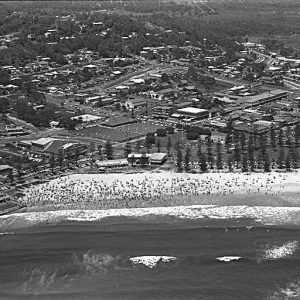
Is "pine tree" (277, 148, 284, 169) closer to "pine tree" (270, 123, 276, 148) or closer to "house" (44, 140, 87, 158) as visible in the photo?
"pine tree" (270, 123, 276, 148)

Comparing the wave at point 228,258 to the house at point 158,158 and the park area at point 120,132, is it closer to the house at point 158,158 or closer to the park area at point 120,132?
the house at point 158,158

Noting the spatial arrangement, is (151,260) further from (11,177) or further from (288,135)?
(288,135)

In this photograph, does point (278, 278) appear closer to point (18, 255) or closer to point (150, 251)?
point (150, 251)

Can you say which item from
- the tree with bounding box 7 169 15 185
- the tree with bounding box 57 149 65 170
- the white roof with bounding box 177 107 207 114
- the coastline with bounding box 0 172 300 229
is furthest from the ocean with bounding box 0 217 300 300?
the white roof with bounding box 177 107 207 114

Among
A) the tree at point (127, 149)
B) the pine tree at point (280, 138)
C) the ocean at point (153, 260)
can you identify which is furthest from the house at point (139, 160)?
the pine tree at point (280, 138)

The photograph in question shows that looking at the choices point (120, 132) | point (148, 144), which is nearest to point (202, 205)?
point (148, 144)

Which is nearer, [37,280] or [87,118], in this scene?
[37,280]
